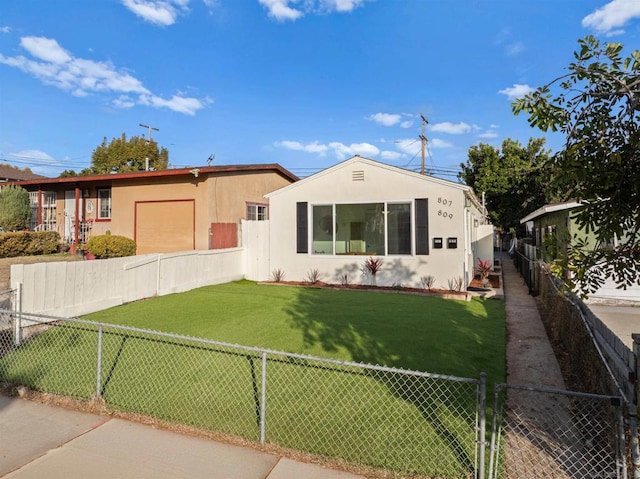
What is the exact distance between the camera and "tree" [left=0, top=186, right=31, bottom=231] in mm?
15531

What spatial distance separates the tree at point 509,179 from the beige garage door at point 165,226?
21986 millimetres

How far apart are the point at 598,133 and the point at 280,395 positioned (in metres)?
3.75

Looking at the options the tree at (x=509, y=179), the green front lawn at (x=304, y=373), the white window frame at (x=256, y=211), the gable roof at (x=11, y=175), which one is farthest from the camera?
the gable roof at (x=11, y=175)

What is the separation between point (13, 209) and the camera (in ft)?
51.1

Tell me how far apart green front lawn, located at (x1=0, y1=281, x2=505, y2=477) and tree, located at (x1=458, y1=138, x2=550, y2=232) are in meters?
23.1

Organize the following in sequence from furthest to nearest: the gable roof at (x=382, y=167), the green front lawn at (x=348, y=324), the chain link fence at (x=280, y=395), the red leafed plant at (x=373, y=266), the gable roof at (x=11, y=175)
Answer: the gable roof at (x=11, y=175) < the red leafed plant at (x=373, y=266) < the gable roof at (x=382, y=167) < the green front lawn at (x=348, y=324) < the chain link fence at (x=280, y=395)

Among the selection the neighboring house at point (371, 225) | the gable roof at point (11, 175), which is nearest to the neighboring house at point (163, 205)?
the neighboring house at point (371, 225)

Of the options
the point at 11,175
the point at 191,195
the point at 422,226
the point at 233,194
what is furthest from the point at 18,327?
the point at 11,175

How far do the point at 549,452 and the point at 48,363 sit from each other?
6.14 meters

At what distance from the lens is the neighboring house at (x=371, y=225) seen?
1093cm

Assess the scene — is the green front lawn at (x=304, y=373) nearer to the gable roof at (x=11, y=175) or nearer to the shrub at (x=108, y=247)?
the shrub at (x=108, y=247)

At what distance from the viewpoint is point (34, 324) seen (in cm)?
671

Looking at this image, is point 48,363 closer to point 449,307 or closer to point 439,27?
point 449,307

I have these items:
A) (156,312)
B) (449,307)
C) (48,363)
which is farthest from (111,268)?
(449,307)
